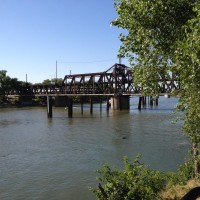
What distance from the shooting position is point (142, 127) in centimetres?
5319

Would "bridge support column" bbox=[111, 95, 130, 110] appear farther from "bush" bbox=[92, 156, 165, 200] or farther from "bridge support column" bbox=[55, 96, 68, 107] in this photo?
"bush" bbox=[92, 156, 165, 200]

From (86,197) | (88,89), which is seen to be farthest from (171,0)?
(88,89)

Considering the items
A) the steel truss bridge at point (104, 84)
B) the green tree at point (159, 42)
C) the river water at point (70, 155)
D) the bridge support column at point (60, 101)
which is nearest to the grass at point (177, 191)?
the green tree at point (159, 42)

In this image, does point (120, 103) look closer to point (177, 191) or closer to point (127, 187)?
point (177, 191)

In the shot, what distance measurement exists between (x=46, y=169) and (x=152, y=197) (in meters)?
14.1

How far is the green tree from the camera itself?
12.5 m

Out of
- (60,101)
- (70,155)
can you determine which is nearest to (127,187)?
(70,155)

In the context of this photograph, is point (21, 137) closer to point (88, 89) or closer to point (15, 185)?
point (15, 185)

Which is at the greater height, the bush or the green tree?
the green tree

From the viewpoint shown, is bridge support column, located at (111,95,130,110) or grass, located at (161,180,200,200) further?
bridge support column, located at (111,95,130,110)

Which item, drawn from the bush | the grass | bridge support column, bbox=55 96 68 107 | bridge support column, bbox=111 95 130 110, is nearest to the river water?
the bush

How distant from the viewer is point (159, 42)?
14.0 meters

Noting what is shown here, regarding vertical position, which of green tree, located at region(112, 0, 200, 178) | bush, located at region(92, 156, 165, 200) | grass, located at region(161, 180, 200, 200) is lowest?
grass, located at region(161, 180, 200, 200)

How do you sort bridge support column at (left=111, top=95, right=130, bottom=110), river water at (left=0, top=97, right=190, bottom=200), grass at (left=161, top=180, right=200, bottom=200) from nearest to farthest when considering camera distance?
grass at (left=161, top=180, right=200, bottom=200), river water at (left=0, top=97, right=190, bottom=200), bridge support column at (left=111, top=95, right=130, bottom=110)
